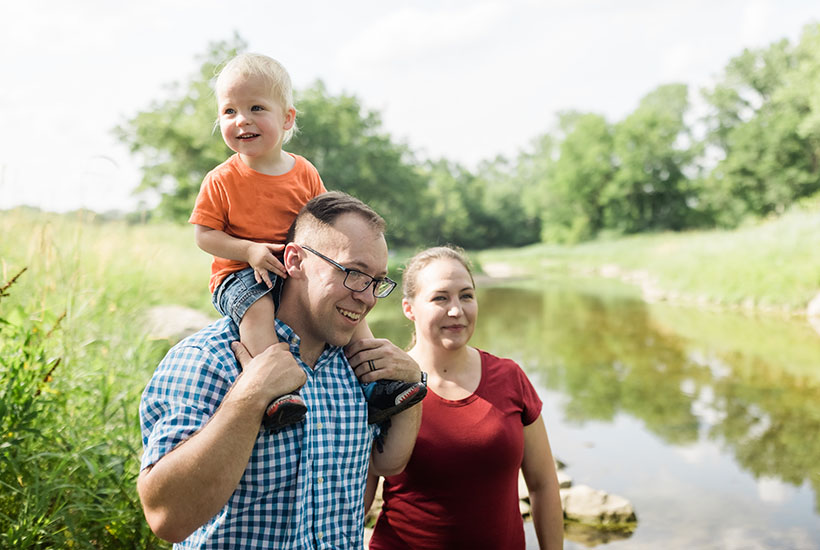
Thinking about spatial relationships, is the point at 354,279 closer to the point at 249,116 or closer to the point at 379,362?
the point at 379,362

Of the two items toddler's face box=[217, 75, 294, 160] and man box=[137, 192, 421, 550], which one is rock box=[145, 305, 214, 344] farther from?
man box=[137, 192, 421, 550]

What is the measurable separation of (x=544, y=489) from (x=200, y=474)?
1.56 metres

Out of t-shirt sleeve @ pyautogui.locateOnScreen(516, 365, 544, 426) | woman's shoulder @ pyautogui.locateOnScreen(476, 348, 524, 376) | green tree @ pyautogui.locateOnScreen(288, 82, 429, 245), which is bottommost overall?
t-shirt sleeve @ pyautogui.locateOnScreen(516, 365, 544, 426)

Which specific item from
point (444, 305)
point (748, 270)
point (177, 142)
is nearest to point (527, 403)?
point (444, 305)

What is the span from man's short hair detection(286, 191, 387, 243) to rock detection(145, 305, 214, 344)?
404cm

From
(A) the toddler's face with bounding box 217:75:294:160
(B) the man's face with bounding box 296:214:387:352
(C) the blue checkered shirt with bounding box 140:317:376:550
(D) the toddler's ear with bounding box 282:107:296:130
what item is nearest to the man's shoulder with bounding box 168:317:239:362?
(C) the blue checkered shirt with bounding box 140:317:376:550

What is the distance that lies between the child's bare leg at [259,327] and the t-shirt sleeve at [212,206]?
0.37m

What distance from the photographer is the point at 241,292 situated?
1884 mm

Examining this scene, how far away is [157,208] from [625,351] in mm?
25255

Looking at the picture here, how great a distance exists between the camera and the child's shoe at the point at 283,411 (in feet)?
5.03

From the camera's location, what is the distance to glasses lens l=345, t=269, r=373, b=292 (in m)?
1.80

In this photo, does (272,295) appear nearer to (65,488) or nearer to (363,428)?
(363,428)

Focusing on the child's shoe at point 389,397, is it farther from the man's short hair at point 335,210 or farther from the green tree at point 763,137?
the green tree at point 763,137

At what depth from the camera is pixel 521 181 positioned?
73.8 meters
